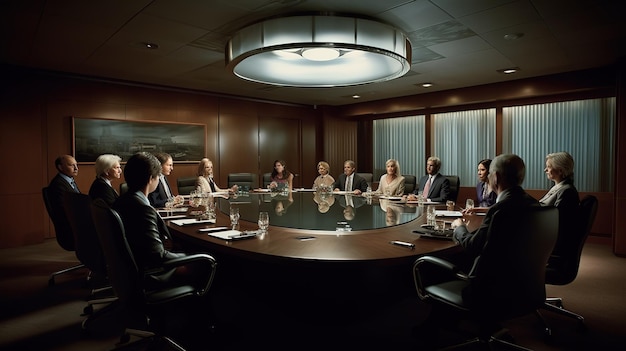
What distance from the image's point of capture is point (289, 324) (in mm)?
2855

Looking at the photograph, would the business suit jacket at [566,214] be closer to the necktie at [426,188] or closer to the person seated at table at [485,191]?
the person seated at table at [485,191]

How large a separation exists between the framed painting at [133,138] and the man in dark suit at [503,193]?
5.98 m

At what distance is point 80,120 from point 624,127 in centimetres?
805

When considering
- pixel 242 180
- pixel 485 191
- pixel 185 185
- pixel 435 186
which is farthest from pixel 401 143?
pixel 185 185

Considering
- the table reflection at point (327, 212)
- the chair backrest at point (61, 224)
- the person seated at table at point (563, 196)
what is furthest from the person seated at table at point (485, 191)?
the chair backrest at point (61, 224)

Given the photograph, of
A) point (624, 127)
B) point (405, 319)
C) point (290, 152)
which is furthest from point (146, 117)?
point (624, 127)

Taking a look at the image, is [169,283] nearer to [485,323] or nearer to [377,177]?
[485,323]

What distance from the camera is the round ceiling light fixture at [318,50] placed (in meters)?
3.31

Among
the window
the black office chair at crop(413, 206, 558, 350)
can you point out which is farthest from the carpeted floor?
the window

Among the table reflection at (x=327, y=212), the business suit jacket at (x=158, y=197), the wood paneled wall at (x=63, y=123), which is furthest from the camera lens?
the wood paneled wall at (x=63, y=123)

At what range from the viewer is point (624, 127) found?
16.8ft

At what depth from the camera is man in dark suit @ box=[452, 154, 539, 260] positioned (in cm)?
209

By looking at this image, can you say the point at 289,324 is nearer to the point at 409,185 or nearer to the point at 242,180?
A: the point at 409,185

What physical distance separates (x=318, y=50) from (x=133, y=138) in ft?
14.3
